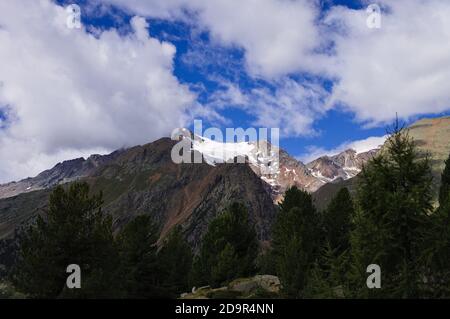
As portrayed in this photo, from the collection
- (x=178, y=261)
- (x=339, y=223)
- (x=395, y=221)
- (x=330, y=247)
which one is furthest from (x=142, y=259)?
(x=395, y=221)

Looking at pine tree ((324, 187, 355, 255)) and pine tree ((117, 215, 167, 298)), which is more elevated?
pine tree ((324, 187, 355, 255))

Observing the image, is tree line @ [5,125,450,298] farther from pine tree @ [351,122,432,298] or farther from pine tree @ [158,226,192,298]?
pine tree @ [158,226,192,298]

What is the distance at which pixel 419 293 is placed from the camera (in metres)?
19.4

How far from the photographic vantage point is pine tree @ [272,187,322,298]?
36125 mm

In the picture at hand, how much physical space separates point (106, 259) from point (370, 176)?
56.4ft

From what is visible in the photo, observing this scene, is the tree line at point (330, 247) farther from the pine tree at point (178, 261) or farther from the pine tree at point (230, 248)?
the pine tree at point (178, 261)

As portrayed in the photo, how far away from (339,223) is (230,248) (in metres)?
13.6

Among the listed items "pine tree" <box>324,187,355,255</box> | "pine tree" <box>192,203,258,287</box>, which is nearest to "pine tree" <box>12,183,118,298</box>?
"pine tree" <box>192,203,258,287</box>

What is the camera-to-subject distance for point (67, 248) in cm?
2764

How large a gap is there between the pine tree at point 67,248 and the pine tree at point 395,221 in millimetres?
14879

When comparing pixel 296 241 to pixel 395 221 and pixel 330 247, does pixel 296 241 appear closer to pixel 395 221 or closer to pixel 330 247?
pixel 330 247

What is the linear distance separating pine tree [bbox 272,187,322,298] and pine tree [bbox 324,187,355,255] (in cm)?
149
